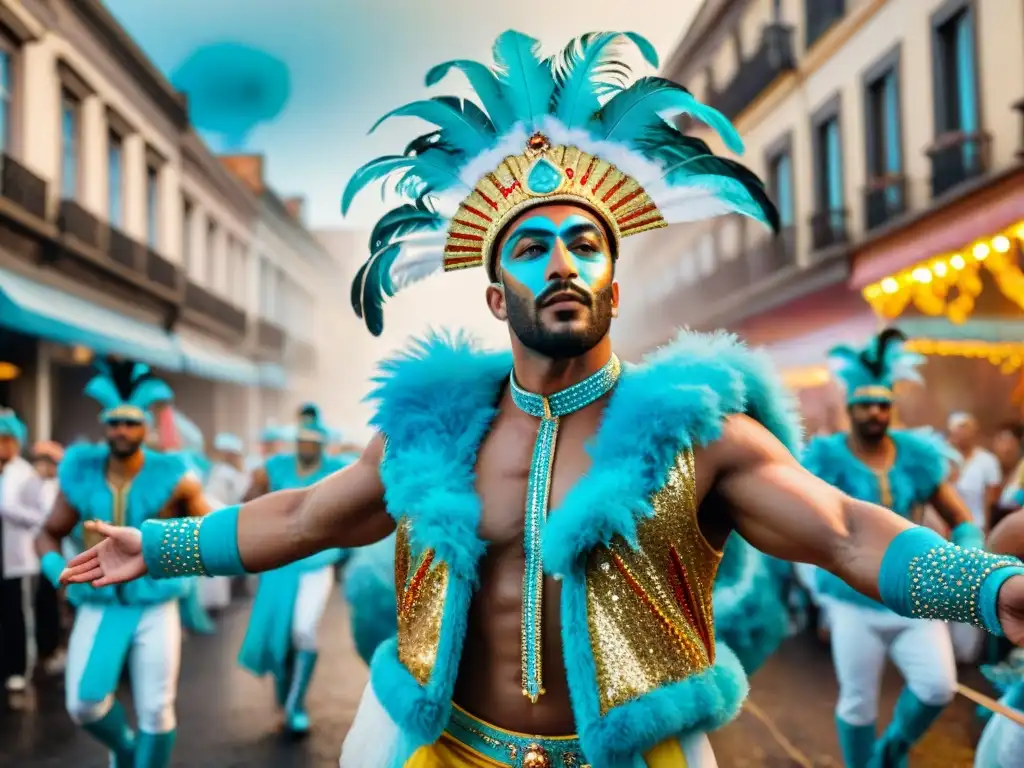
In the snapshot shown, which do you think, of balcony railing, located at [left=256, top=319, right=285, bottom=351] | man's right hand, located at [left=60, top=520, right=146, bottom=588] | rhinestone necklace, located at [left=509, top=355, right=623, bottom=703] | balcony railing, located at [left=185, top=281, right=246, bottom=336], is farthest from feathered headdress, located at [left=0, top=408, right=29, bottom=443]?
balcony railing, located at [left=256, top=319, right=285, bottom=351]

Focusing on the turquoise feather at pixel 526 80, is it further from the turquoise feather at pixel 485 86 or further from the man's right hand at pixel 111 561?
the man's right hand at pixel 111 561

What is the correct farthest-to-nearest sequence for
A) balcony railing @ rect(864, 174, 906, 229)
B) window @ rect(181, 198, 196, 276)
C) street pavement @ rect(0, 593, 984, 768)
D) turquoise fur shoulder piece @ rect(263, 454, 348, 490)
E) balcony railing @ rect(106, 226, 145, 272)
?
1. window @ rect(181, 198, 196, 276)
2. balcony railing @ rect(106, 226, 145, 272)
3. balcony railing @ rect(864, 174, 906, 229)
4. turquoise fur shoulder piece @ rect(263, 454, 348, 490)
5. street pavement @ rect(0, 593, 984, 768)

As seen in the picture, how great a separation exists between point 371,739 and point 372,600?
1164mm

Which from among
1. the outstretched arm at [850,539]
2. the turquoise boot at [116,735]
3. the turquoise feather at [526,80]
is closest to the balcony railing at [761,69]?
the turquoise boot at [116,735]

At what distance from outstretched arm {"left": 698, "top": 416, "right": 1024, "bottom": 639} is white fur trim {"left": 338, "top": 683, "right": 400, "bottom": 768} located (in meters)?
1.03

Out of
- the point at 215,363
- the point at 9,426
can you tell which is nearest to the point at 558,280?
the point at 9,426

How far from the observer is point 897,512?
4980mm

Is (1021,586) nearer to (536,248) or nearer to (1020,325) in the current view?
(536,248)

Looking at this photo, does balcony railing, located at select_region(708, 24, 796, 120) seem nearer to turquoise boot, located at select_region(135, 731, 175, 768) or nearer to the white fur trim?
turquoise boot, located at select_region(135, 731, 175, 768)

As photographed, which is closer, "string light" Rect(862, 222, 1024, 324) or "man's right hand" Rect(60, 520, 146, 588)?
"man's right hand" Rect(60, 520, 146, 588)

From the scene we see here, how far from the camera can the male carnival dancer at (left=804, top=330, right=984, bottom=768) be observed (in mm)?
4691

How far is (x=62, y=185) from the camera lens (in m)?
15.9

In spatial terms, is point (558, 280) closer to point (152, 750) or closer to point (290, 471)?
point (152, 750)

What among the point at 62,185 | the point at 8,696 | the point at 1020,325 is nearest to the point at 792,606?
the point at 1020,325
